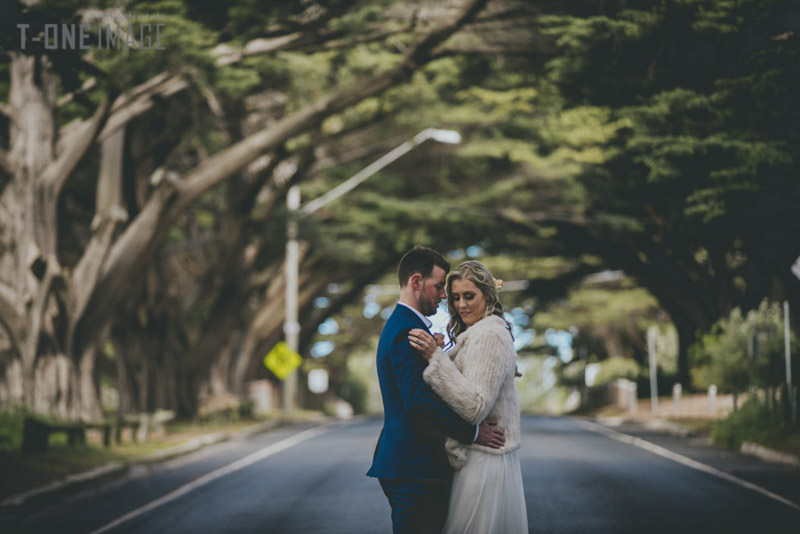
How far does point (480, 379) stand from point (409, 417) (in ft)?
1.32

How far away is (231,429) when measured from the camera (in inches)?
1214

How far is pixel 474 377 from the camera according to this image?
5191mm

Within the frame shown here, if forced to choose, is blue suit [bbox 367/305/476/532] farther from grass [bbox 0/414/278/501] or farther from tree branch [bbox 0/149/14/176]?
tree branch [bbox 0/149/14/176]

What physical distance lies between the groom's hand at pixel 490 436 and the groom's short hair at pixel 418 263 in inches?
28.7

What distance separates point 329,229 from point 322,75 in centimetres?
881

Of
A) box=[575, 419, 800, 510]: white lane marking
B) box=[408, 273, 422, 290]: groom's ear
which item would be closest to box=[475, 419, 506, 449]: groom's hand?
box=[408, 273, 422, 290]: groom's ear

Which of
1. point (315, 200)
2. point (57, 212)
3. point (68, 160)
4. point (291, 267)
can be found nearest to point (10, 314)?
point (57, 212)

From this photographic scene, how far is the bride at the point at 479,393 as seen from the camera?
5125 millimetres

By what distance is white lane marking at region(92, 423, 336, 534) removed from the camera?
12.2 metres

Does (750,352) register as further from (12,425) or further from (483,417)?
(483,417)

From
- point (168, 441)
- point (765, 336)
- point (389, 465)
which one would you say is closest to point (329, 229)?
point (168, 441)

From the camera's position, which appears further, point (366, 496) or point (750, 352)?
point (750, 352)

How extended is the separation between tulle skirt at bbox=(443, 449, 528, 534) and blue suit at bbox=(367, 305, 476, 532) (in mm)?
71

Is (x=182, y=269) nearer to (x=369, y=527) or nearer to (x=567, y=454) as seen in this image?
(x=567, y=454)
